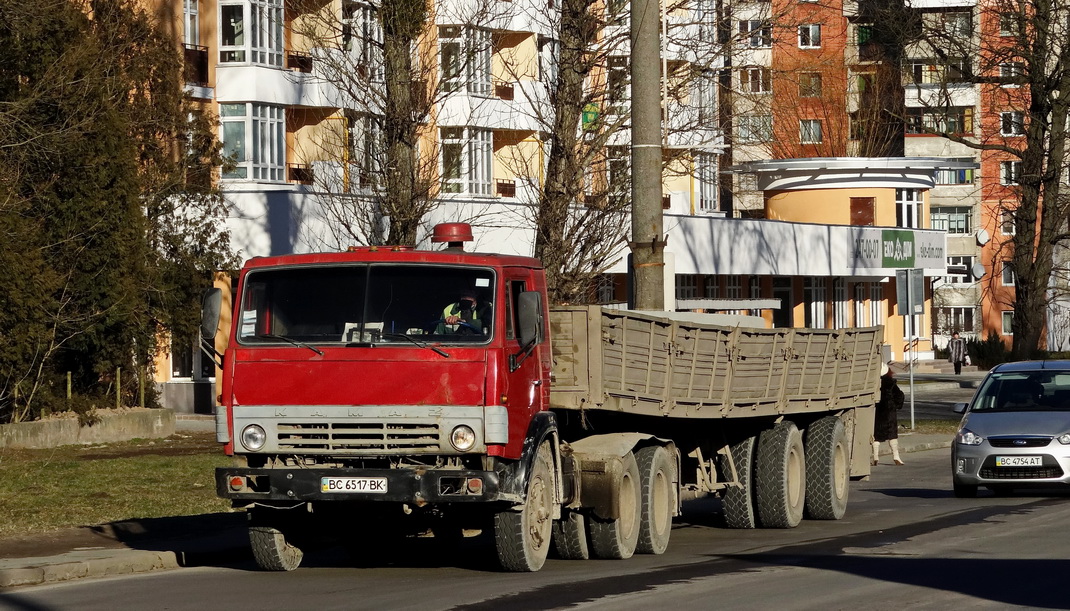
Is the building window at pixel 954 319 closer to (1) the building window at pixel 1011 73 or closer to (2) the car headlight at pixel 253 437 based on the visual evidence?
(1) the building window at pixel 1011 73

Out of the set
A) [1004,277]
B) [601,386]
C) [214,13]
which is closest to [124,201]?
[214,13]

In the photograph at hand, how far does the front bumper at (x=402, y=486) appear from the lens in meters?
12.6

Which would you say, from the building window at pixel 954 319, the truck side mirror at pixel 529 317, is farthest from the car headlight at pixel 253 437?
the building window at pixel 954 319

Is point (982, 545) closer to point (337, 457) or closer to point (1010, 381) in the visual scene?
point (337, 457)

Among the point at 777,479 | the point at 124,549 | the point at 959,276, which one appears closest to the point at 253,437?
the point at 124,549

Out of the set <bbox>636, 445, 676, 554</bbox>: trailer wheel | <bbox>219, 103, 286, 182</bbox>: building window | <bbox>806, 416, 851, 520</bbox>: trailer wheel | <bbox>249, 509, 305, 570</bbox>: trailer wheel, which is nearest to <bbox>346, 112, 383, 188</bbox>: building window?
<bbox>806, 416, 851, 520</bbox>: trailer wheel

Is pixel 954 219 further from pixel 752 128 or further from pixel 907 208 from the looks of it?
pixel 752 128

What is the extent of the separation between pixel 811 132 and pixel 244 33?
56.0 metres

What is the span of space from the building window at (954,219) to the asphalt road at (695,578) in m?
77.9

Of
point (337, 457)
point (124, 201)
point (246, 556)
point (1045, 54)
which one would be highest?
point (1045, 54)

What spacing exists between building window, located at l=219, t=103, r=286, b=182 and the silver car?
24873 mm

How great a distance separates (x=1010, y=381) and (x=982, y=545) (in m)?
7.44

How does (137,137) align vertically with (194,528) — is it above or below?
above

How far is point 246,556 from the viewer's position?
1586 centimetres
